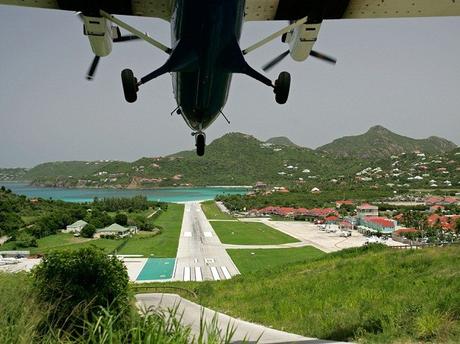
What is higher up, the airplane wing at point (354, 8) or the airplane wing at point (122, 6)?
the airplane wing at point (354, 8)

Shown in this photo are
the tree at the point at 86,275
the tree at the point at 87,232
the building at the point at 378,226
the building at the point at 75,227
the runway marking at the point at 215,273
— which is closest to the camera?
the tree at the point at 86,275

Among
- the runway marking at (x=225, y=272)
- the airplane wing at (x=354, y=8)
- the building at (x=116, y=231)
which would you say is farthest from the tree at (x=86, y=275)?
the building at (x=116, y=231)

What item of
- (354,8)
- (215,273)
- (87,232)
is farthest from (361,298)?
(87,232)

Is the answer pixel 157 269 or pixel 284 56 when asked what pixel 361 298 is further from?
pixel 157 269

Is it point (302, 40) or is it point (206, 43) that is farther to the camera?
point (302, 40)

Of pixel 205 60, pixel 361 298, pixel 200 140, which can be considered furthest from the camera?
pixel 361 298

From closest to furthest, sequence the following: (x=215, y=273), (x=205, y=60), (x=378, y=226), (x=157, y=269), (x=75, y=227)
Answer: (x=205, y=60), (x=215, y=273), (x=157, y=269), (x=378, y=226), (x=75, y=227)

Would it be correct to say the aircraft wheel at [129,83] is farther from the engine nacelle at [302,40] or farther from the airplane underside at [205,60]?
the engine nacelle at [302,40]
